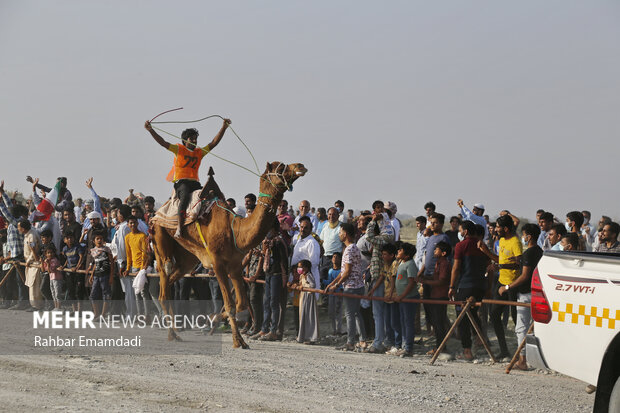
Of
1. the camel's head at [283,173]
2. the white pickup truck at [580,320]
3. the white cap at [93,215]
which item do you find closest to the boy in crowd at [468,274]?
the camel's head at [283,173]

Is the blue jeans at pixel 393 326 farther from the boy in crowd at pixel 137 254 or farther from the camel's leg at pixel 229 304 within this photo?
the boy in crowd at pixel 137 254

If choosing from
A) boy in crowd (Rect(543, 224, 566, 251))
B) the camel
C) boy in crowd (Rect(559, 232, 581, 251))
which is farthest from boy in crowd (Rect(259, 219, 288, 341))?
boy in crowd (Rect(559, 232, 581, 251))

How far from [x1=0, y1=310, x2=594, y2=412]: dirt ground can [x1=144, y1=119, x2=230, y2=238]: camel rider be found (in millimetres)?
2989

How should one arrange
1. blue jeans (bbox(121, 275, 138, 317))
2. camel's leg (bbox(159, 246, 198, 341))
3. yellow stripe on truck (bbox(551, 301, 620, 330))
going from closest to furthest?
yellow stripe on truck (bbox(551, 301, 620, 330)) < camel's leg (bbox(159, 246, 198, 341)) < blue jeans (bbox(121, 275, 138, 317))

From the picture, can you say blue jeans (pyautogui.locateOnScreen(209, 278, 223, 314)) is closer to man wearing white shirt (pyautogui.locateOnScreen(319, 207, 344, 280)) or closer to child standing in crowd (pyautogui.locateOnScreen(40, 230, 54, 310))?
man wearing white shirt (pyautogui.locateOnScreen(319, 207, 344, 280))

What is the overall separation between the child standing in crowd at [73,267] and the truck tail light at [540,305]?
46.6 ft

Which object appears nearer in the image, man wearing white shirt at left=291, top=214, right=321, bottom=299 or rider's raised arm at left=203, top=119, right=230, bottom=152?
rider's raised arm at left=203, top=119, right=230, bottom=152

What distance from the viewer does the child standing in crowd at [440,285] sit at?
1338 cm

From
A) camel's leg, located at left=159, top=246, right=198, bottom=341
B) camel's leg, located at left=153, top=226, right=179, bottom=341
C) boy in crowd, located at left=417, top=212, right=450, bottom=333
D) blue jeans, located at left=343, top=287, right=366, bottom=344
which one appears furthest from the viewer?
camel's leg, located at left=159, top=246, right=198, bottom=341

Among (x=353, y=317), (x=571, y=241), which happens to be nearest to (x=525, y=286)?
(x=571, y=241)

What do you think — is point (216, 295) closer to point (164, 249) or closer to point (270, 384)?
point (164, 249)

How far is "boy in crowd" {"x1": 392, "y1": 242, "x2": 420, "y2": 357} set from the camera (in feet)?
44.3

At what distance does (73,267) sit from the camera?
64.4ft

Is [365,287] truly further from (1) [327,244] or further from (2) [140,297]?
(2) [140,297]
